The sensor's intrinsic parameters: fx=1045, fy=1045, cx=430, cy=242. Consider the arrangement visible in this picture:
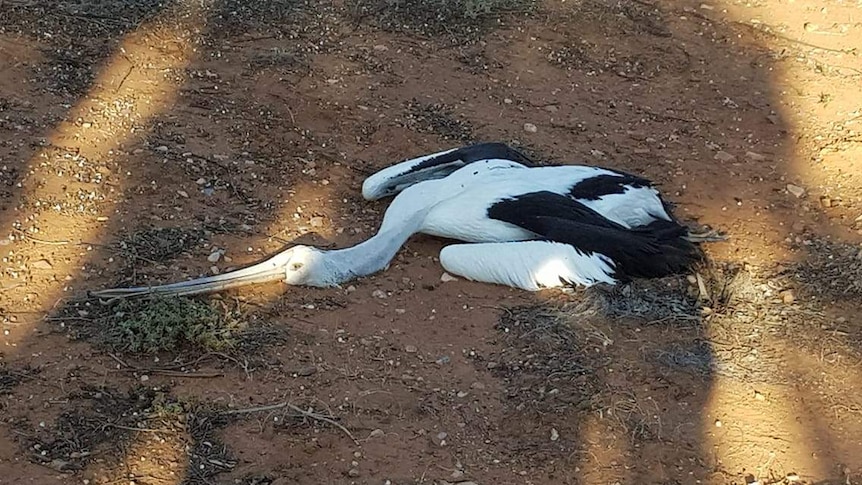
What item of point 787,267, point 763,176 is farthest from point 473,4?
point 787,267

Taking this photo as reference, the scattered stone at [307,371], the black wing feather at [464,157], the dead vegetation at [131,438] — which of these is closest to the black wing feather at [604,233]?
the black wing feather at [464,157]

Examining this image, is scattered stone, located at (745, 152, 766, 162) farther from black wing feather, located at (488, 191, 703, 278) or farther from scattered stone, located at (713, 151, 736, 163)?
black wing feather, located at (488, 191, 703, 278)

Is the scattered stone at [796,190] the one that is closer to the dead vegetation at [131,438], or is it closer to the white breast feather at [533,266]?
the white breast feather at [533,266]

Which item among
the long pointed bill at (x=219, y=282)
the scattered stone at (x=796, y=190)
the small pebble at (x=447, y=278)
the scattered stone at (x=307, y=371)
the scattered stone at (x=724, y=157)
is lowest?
the long pointed bill at (x=219, y=282)

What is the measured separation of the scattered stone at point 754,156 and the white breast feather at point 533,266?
2.19 meters

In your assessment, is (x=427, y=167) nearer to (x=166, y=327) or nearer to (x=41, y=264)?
(x=166, y=327)

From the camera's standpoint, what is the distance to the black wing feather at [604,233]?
231 inches

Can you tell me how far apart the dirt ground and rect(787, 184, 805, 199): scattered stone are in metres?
0.02

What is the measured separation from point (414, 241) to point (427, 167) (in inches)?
22.9

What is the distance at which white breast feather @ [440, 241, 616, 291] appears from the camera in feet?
19.2

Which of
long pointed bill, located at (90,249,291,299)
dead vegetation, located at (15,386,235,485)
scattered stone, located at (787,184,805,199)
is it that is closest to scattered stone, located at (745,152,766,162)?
scattered stone, located at (787,184,805,199)

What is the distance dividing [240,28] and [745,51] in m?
4.25

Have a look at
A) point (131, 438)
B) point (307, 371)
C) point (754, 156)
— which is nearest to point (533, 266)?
point (307, 371)

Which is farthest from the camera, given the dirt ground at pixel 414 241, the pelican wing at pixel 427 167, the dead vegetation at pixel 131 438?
the pelican wing at pixel 427 167
